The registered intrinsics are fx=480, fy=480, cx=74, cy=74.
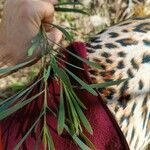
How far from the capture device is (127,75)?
140cm

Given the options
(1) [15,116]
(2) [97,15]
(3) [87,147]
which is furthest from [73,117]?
(2) [97,15]

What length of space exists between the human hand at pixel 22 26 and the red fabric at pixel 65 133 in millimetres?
111

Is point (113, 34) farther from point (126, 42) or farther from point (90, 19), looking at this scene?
point (90, 19)

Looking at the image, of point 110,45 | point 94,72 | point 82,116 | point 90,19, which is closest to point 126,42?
point 110,45

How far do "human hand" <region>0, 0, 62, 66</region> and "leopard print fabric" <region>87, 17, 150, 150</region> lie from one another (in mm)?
157

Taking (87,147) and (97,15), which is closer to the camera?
(87,147)

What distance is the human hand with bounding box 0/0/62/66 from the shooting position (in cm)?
132

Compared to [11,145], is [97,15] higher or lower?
lower

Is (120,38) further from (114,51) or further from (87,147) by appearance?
(87,147)

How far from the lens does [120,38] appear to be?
1498 millimetres

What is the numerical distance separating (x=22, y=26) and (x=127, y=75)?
0.34 metres

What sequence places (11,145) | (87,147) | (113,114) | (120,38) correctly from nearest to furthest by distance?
1. (87,147)
2. (11,145)
3. (113,114)
4. (120,38)

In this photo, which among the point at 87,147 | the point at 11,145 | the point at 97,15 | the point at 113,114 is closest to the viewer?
the point at 87,147

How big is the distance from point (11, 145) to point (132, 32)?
56cm
